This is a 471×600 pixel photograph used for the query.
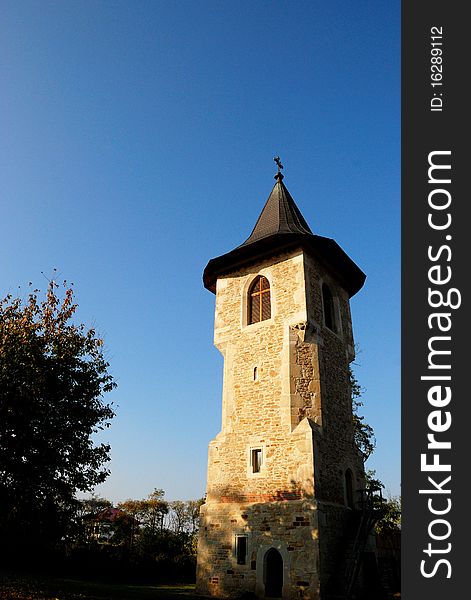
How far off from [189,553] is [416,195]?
27.1 m

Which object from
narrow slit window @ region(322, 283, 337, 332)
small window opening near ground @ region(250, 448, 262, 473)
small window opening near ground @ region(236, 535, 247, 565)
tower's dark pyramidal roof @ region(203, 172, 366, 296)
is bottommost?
small window opening near ground @ region(236, 535, 247, 565)

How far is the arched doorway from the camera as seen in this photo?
13.0 meters

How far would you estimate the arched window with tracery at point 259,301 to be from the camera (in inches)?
659

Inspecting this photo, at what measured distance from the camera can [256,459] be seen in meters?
14.6

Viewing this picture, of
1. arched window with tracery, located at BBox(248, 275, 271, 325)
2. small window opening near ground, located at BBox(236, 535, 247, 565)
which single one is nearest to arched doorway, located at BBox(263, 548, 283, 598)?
small window opening near ground, located at BBox(236, 535, 247, 565)

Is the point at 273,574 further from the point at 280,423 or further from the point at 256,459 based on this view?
the point at 280,423

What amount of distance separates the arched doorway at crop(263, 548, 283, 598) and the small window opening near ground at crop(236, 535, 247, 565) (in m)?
0.72

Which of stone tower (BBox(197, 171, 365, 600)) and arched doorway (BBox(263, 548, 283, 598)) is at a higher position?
stone tower (BBox(197, 171, 365, 600))

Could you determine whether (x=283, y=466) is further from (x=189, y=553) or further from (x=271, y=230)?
(x=189, y=553)

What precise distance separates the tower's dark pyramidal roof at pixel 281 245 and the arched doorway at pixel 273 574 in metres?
9.79

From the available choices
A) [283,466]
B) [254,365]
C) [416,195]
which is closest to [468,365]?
[416,195]

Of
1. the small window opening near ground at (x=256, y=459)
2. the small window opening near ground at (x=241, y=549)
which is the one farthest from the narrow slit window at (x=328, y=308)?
the small window opening near ground at (x=241, y=549)

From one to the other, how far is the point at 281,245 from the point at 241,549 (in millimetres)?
9965

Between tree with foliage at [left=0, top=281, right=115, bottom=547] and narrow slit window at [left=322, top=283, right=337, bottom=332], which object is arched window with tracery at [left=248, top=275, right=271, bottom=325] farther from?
tree with foliage at [left=0, top=281, right=115, bottom=547]
